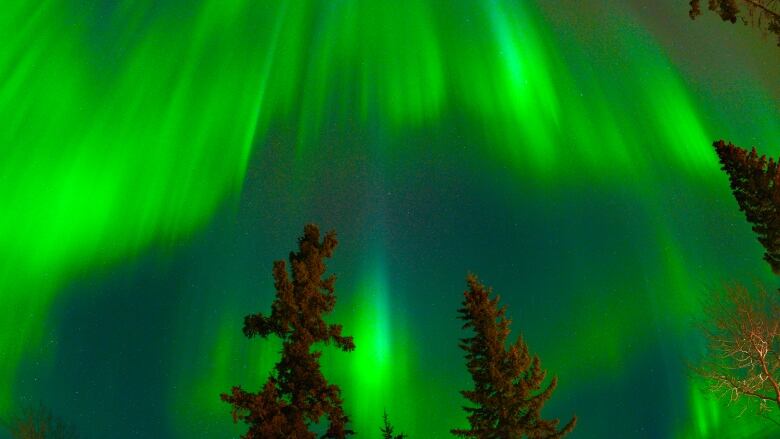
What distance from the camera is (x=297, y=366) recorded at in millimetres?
17750

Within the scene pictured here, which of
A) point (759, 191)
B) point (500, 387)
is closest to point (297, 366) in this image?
point (500, 387)

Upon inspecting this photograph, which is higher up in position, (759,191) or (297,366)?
(759,191)

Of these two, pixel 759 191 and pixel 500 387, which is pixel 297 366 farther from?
pixel 759 191

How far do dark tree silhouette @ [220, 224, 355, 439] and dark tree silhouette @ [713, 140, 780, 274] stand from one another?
11.9m

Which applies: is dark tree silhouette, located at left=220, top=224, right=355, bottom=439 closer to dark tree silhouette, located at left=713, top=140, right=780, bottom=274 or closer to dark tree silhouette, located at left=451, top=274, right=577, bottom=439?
dark tree silhouette, located at left=451, top=274, right=577, bottom=439

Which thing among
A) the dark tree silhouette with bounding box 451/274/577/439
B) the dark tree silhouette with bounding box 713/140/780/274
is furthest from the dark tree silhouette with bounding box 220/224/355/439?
the dark tree silhouette with bounding box 713/140/780/274

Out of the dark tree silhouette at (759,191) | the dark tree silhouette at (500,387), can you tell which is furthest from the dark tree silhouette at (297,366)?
the dark tree silhouette at (759,191)

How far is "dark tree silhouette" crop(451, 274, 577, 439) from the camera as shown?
19391mm

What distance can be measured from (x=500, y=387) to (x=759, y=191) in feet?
30.5

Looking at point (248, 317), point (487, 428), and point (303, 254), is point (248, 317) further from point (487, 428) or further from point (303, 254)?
point (487, 428)

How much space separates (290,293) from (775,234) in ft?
44.5

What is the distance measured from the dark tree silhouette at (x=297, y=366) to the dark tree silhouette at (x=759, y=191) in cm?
1191

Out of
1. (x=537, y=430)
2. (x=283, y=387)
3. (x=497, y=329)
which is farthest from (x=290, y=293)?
(x=537, y=430)

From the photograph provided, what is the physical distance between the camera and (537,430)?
19.3 metres
